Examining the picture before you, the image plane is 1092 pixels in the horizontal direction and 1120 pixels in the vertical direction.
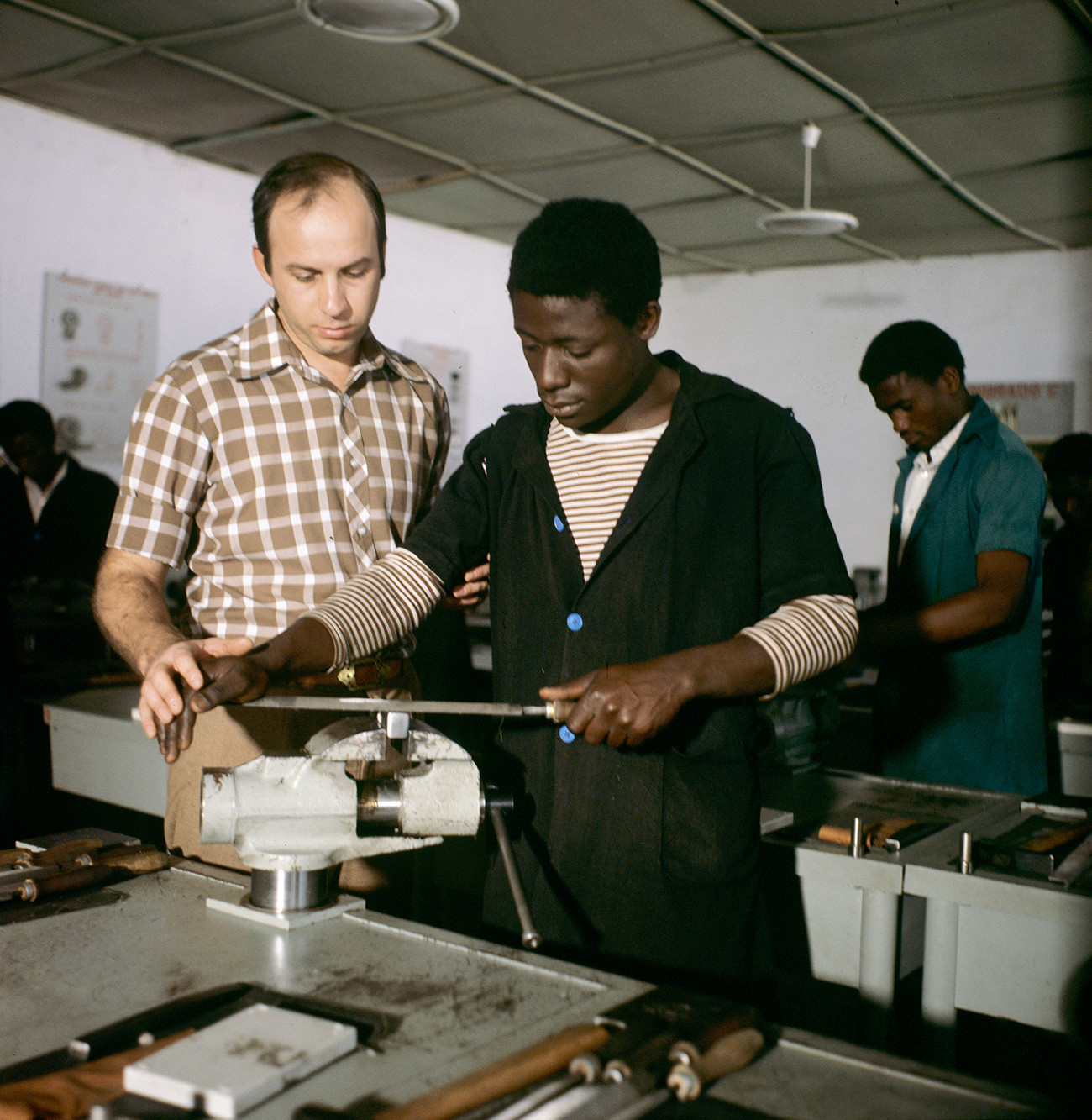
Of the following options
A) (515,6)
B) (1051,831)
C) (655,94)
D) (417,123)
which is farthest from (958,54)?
(1051,831)

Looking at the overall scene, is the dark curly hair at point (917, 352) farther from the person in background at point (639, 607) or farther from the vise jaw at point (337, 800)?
the vise jaw at point (337, 800)

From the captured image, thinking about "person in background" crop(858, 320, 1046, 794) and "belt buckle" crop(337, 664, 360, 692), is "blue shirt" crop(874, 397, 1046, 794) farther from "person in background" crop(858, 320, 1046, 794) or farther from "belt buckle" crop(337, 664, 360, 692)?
"belt buckle" crop(337, 664, 360, 692)

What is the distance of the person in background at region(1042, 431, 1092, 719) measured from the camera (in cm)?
343

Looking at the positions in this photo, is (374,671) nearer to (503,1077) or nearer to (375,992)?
(375,992)

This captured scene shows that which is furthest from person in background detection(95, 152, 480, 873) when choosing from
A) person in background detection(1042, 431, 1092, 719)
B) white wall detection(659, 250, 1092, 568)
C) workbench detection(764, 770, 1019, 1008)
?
white wall detection(659, 250, 1092, 568)

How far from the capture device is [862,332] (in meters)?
6.53

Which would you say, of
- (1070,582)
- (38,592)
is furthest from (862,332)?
(38,592)

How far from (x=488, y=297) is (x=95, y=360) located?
2413 millimetres

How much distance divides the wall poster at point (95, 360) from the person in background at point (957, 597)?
122 inches

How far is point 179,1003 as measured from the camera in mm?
1010

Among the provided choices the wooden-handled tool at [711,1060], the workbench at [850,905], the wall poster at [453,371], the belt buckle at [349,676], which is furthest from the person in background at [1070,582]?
the wall poster at [453,371]

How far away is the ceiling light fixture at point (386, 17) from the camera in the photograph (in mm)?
2877

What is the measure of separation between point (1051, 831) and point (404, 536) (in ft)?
3.81

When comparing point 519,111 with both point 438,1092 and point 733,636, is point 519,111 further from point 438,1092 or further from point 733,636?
point 438,1092
